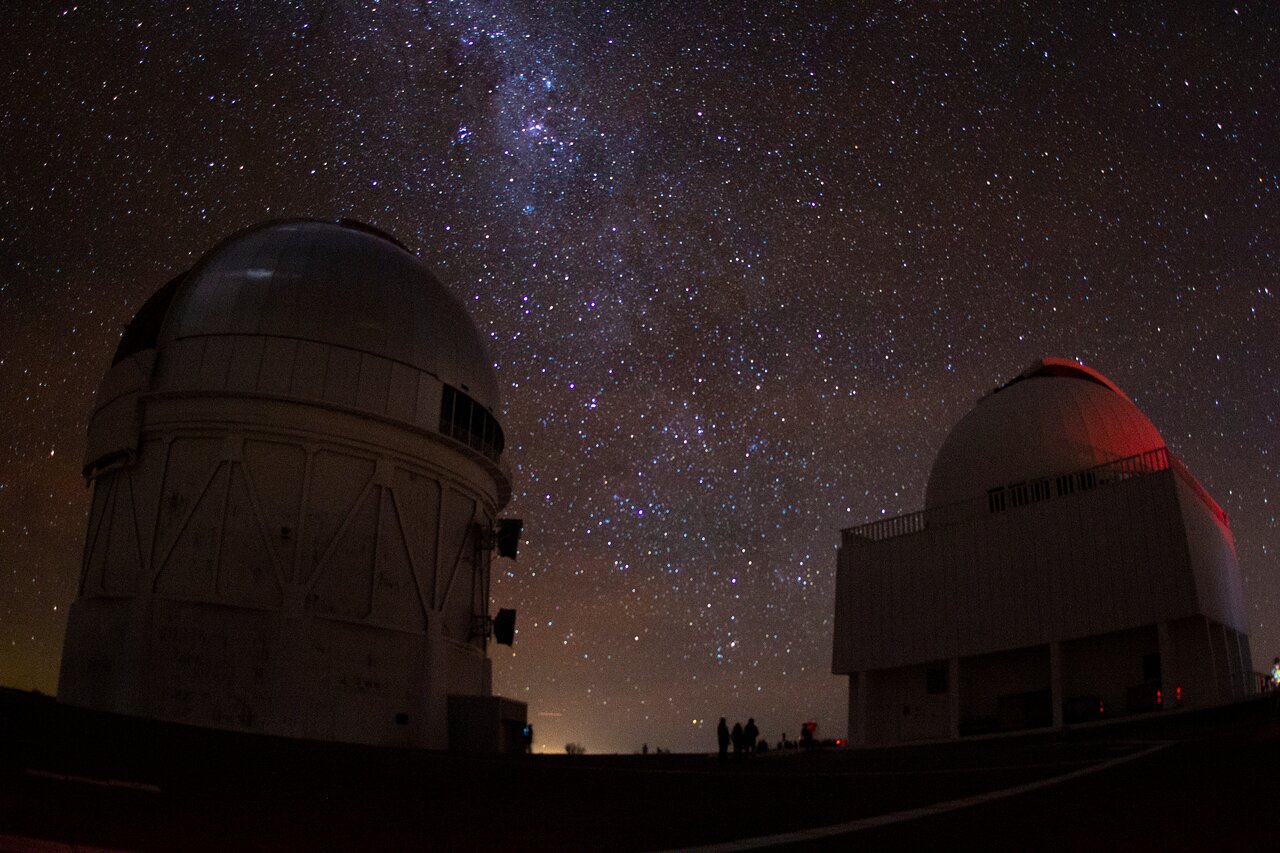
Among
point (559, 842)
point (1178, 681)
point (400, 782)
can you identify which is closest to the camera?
point (559, 842)

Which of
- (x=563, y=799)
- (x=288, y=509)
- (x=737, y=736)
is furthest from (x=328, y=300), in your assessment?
(x=563, y=799)

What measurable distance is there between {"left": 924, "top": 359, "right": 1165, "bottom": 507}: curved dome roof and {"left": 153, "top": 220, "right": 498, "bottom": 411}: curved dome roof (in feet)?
50.3

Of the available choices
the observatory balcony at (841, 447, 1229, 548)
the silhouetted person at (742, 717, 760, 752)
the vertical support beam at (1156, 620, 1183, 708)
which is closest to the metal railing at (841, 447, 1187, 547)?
the observatory balcony at (841, 447, 1229, 548)

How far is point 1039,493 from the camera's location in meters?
28.8

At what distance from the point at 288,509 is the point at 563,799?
16.9m

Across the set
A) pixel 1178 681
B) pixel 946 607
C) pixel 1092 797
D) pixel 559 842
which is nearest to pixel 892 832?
pixel 559 842

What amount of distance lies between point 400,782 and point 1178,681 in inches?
839

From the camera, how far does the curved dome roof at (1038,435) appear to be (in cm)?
2958

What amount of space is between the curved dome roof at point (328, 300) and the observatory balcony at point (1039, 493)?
13.8m

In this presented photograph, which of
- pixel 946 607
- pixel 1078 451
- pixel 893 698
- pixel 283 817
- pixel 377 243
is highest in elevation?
pixel 377 243

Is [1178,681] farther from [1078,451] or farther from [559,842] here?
[559,842]

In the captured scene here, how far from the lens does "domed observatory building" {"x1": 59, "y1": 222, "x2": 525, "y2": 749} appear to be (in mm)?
23250

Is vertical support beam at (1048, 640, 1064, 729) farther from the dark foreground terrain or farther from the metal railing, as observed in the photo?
the dark foreground terrain

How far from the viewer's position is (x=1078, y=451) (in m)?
29.4
